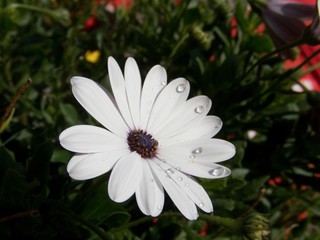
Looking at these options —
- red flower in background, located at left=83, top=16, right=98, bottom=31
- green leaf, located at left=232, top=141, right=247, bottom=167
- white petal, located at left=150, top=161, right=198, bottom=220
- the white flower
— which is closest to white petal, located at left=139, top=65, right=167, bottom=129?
the white flower

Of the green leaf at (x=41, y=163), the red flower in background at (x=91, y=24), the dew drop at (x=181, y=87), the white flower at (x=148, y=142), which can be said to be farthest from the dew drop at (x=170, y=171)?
the red flower in background at (x=91, y=24)

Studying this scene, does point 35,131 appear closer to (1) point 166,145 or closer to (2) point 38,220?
(2) point 38,220

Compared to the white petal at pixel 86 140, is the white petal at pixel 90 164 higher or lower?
lower

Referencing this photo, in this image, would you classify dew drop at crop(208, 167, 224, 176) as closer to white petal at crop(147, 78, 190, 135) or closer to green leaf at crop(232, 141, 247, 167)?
white petal at crop(147, 78, 190, 135)

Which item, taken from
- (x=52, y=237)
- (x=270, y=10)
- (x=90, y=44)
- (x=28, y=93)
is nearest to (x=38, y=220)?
(x=52, y=237)

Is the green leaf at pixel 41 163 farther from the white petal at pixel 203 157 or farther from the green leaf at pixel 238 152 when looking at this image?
the green leaf at pixel 238 152

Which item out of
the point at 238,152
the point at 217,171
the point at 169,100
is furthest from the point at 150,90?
the point at 238,152
